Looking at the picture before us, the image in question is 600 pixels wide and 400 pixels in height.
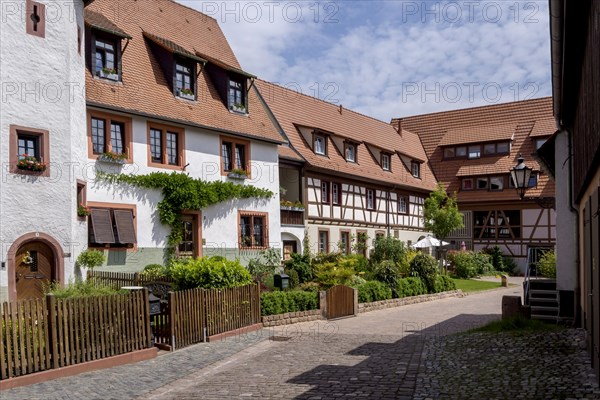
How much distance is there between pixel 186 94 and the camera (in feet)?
76.6

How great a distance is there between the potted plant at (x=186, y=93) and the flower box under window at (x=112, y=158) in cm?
400

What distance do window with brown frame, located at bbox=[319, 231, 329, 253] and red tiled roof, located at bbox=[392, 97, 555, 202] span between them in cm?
1619

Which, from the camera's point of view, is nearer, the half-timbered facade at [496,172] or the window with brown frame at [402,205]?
the window with brown frame at [402,205]

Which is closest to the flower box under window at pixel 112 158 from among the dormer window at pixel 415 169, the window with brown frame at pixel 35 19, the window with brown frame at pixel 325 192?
the window with brown frame at pixel 35 19

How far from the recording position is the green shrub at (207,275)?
15.0 meters

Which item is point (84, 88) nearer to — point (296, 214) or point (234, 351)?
point (234, 351)

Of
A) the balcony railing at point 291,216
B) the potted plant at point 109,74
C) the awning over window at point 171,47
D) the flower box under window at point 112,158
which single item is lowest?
the balcony railing at point 291,216

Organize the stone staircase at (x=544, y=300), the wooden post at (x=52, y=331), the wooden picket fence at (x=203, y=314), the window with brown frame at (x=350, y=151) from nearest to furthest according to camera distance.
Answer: the wooden post at (x=52, y=331) → the wooden picket fence at (x=203, y=314) → the stone staircase at (x=544, y=300) → the window with brown frame at (x=350, y=151)

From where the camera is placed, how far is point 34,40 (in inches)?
655

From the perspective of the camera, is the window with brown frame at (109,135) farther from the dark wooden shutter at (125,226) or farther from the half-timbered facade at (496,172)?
the half-timbered facade at (496,172)

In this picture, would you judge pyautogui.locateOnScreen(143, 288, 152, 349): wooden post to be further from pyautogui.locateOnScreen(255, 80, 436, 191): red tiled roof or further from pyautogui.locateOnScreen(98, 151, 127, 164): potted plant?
pyautogui.locateOnScreen(255, 80, 436, 191): red tiled roof

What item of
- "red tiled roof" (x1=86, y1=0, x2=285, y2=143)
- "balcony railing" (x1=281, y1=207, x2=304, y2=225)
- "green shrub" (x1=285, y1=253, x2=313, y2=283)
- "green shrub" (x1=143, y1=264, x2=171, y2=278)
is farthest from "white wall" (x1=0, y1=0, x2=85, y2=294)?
"balcony railing" (x1=281, y1=207, x2=304, y2=225)

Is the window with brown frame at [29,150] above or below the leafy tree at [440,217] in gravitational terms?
above

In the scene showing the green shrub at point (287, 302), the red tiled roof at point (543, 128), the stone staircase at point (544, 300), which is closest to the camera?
the stone staircase at point (544, 300)
